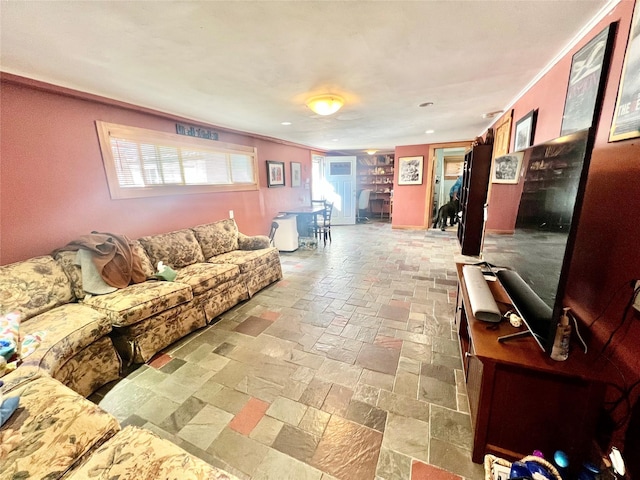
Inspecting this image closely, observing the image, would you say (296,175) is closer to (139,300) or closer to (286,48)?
(286,48)

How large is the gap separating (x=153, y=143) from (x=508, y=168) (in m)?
3.63

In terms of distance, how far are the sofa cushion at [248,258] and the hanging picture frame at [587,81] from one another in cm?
299

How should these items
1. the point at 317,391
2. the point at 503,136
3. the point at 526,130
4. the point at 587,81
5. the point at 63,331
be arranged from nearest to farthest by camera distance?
1. the point at 587,81
2. the point at 63,331
3. the point at 317,391
4. the point at 526,130
5. the point at 503,136

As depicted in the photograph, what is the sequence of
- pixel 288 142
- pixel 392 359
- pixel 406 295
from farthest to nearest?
pixel 288 142
pixel 406 295
pixel 392 359

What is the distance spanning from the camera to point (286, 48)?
1.65 meters

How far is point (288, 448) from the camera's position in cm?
137

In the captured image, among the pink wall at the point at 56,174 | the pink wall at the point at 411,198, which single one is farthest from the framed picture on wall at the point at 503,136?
the pink wall at the point at 56,174

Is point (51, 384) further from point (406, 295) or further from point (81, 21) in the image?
point (406, 295)

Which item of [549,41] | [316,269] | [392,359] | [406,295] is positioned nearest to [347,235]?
[316,269]

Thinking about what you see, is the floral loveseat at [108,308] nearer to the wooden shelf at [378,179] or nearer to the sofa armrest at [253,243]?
the sofa armrest at [253,243]

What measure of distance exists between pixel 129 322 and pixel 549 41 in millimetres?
3533

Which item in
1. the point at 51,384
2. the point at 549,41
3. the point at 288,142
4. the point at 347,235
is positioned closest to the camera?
the point at 51,384

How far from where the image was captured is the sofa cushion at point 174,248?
273 cm

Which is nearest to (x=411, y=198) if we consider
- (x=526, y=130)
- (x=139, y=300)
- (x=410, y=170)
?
(x=410, y=170)
